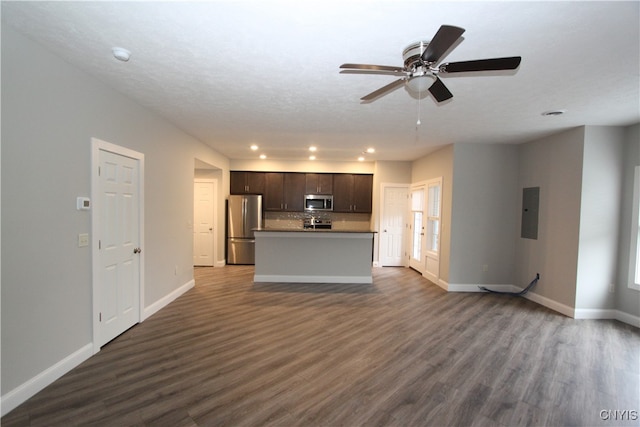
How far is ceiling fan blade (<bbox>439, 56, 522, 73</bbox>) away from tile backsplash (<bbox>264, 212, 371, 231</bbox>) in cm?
556

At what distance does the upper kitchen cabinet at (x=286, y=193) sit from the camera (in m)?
6.89

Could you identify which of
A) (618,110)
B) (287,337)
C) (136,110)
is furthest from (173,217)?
(618,110)

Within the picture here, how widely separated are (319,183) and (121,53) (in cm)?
516

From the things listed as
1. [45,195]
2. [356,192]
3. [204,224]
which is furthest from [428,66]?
[204,224]

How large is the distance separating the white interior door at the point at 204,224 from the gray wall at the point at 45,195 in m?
3.42

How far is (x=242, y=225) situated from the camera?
255 inches

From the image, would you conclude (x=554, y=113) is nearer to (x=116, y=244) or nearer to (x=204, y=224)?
(x=116, y=244)

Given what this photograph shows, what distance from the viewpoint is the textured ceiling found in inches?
63.9

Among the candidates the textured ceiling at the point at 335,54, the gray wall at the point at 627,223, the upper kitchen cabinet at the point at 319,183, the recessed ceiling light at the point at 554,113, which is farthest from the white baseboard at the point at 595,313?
the upper kitchen cabinet at the point at 319,183

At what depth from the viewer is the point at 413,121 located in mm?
3639

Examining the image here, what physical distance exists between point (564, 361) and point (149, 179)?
5173mm

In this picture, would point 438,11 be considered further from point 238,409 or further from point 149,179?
point 149,179

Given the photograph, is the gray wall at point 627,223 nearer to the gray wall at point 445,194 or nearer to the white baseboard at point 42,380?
the gray wall at point 445,194

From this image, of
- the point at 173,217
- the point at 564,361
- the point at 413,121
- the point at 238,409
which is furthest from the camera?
the point at 173,217
